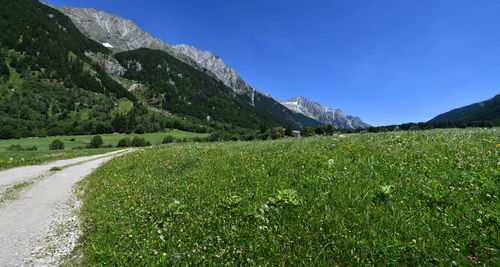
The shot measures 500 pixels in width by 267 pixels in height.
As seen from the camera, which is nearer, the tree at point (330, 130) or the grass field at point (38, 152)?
the grass field at point (38, 152)

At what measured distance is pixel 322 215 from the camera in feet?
13.4

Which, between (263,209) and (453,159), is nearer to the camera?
(263,209)

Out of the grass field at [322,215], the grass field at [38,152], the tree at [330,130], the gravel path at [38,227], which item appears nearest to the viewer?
the grass field at [322,215]

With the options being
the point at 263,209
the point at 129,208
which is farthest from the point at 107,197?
the point at 263,209

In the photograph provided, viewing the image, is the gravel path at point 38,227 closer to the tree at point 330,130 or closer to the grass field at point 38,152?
the grass field at point 38,152

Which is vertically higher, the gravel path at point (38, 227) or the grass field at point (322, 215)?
the grass field at point (322, 215)

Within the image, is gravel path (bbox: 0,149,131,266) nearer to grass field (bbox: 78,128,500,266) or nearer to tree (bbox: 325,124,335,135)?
grass field (bbox: 78,128,500,266)

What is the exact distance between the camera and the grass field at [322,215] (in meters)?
3.11

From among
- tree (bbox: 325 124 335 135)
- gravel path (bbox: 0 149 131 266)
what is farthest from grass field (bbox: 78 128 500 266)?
tree (bbox: 325 124 335 135)

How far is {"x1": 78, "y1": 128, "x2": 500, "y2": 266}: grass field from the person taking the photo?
10.2ft

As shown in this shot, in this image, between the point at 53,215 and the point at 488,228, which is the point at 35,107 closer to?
the point at 53,215

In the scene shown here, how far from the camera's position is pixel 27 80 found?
617ft


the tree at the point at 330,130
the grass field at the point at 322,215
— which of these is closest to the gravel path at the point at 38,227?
the grass field at the point at 322,215

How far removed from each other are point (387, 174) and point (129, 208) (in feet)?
28.3
